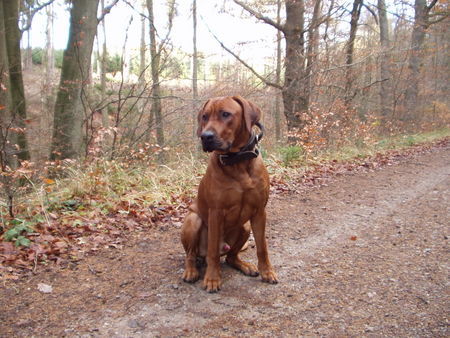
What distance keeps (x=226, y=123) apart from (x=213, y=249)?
1.02m

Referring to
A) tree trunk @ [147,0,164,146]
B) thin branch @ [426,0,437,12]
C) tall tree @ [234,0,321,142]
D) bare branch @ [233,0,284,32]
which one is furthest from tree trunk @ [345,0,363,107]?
thin branch @ [426,0,437,12]

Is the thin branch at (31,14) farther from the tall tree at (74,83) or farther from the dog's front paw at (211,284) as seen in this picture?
the dog's front paw at (211,284)

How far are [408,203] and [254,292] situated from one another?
11.6ft

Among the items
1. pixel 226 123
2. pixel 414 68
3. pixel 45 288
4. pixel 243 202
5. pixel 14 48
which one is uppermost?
pixel 414 68

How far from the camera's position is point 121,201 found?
501cm

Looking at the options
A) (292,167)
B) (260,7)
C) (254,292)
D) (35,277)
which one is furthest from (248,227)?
(260,7)

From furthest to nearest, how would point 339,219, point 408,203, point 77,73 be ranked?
point 77,73
point 408,203
point 339,219

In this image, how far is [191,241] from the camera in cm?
315

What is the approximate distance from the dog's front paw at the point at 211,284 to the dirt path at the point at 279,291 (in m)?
0.05

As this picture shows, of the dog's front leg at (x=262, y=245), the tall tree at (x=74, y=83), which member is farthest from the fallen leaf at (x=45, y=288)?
the tall tree at (x=74, y=83)

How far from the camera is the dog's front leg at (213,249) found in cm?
286

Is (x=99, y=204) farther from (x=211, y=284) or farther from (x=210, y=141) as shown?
(x=210, y=141)

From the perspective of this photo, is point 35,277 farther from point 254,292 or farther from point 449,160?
point 449,160

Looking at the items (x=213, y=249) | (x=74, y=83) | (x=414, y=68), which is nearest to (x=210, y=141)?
(x=213, y=249)
